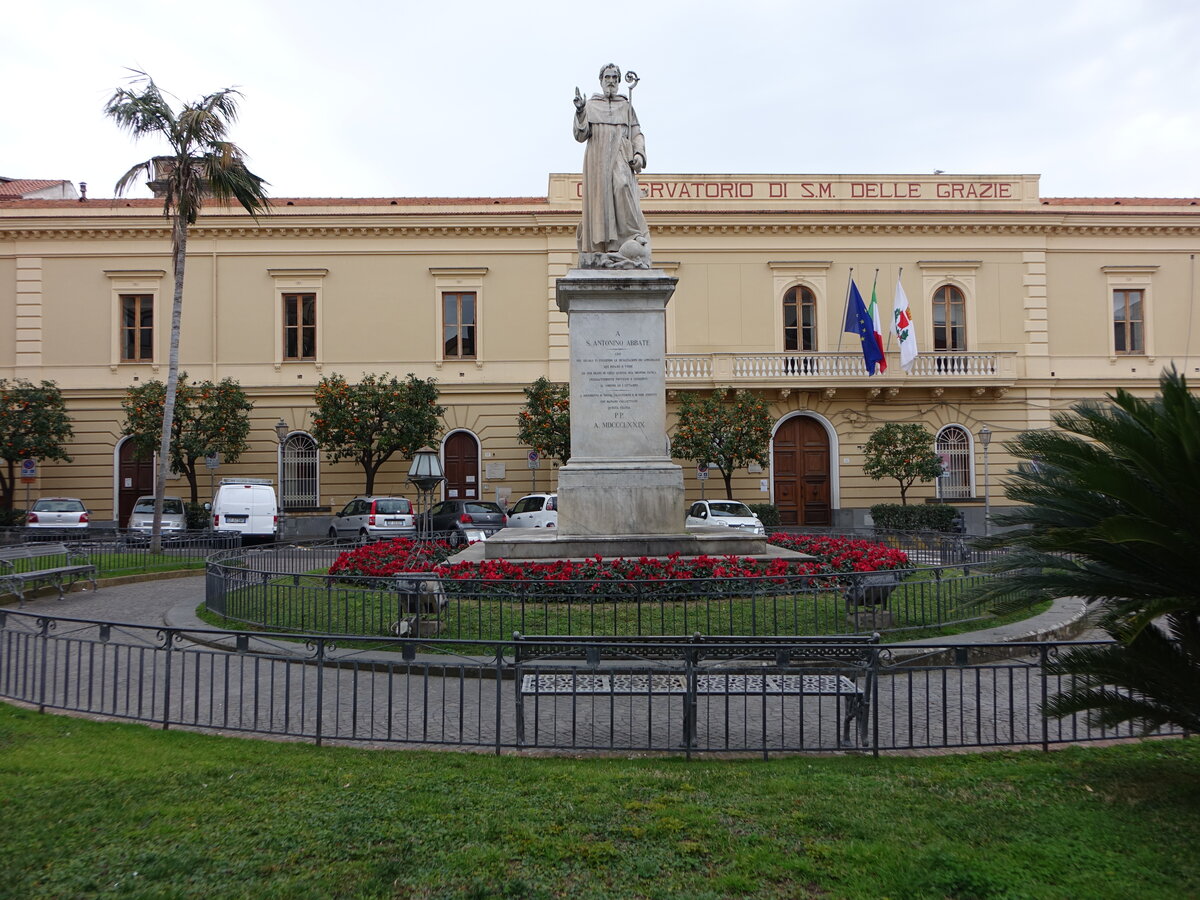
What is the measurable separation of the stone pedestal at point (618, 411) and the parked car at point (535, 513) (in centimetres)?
967

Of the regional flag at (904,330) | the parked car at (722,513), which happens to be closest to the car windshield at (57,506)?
the parked car at (722,513)

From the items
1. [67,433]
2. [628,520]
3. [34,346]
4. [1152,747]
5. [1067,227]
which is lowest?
[1152,747]

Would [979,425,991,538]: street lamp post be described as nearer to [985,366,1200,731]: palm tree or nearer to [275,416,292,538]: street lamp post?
[275,416,292,538]: street lamp post

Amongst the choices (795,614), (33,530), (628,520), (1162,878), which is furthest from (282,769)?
(33,530)

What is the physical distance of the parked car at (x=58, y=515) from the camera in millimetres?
26125

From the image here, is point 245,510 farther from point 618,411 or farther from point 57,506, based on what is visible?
point 618,411

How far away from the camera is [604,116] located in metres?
12.8

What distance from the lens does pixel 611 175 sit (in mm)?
12789

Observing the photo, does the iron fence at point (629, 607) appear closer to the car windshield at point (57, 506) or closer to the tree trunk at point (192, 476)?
the car windshield at point (57, 506)

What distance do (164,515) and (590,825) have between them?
26.9 metres

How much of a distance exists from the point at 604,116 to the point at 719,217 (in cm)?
1937

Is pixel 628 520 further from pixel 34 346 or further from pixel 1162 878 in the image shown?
pixel 34 346

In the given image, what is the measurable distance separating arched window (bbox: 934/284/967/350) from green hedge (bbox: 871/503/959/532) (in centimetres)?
700

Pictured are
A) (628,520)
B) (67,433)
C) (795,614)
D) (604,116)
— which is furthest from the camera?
(67,433)
